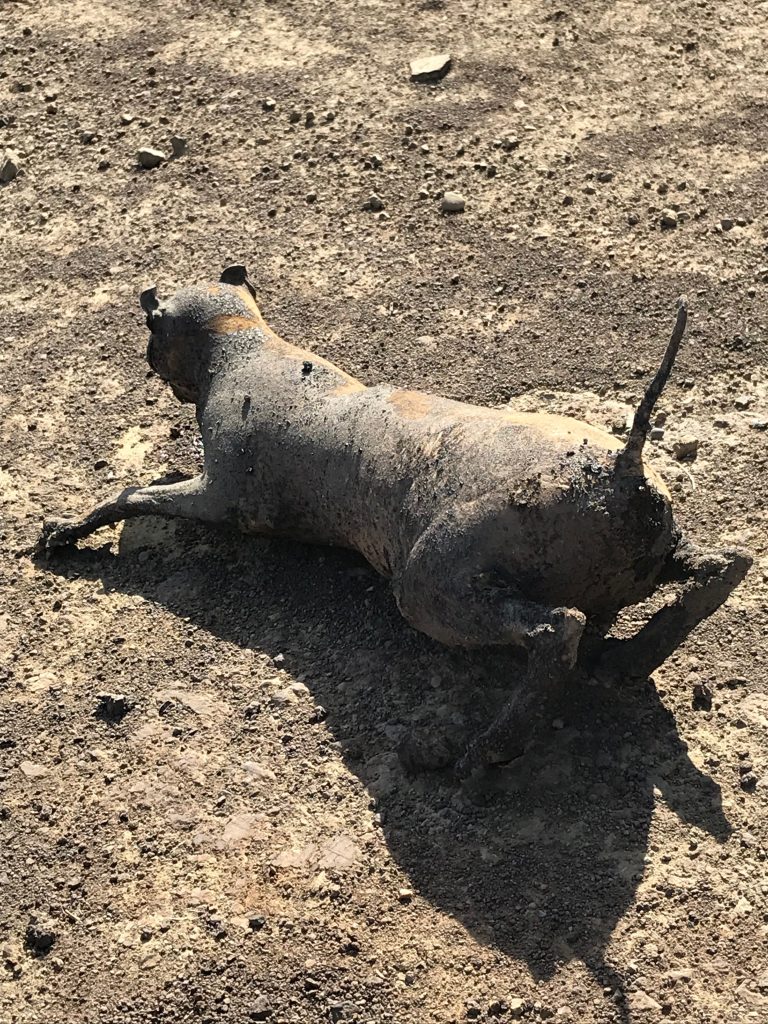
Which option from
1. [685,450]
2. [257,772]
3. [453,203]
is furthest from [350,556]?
[453,203]

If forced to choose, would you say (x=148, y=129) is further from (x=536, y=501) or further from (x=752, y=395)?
(x=536, y=501)

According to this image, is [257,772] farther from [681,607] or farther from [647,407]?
[647,407]

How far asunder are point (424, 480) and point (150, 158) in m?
4.89

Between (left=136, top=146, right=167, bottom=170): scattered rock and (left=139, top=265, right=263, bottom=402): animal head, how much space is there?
2.71 m

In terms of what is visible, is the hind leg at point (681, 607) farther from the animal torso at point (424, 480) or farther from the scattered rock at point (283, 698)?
the scattered rock at point (283, 698)

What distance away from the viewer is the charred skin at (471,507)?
4832 millimetres

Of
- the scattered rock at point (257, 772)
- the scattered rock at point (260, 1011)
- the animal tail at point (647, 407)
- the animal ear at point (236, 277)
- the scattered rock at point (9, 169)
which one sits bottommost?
the scattered rock at point (260, 1011)

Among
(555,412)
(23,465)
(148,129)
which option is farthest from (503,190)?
(23,465)

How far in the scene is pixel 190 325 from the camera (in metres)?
6.72

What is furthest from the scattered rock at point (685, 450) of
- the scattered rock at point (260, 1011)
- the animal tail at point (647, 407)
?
the scattered rock at point (260, 1011)

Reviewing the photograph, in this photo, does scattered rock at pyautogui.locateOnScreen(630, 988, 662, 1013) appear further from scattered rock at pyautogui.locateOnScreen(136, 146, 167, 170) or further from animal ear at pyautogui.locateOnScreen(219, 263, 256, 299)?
scattered rock at pyautogui.locateOnScreen(136, 146, 167, 170)

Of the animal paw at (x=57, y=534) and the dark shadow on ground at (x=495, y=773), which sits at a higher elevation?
the dark shadow on ground at (x=495, y=773)

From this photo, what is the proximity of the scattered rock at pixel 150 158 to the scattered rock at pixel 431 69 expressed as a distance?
75.8 inches

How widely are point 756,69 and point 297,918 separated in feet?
22.9
